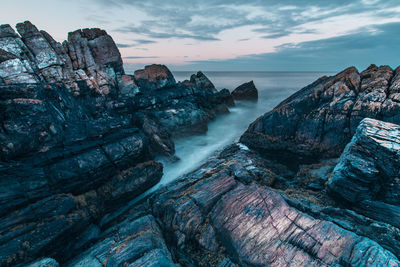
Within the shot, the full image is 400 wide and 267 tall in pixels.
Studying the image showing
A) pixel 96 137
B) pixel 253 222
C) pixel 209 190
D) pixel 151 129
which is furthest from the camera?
pixel 151 129

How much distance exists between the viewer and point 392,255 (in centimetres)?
785

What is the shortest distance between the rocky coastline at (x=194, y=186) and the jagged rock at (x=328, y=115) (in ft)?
0.42

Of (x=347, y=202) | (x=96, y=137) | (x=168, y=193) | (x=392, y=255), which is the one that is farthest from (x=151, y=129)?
(x=392, y=255)

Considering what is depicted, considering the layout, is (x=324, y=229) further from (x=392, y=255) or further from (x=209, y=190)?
(x=209, y=190)

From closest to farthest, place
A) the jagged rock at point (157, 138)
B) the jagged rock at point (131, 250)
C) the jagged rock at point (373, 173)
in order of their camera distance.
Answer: the jagged rock at point (131, 250), the jagged rock at point (373, 173), the jagged rock at point (157, 138)

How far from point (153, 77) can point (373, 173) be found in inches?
1448

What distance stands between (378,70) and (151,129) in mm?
31033

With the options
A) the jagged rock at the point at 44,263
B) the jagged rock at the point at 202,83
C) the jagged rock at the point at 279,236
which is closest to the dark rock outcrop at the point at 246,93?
the jagged rock at the point at 202,83

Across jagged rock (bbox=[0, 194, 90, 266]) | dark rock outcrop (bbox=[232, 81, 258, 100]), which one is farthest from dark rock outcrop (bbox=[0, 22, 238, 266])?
dark rock outcrop (bbox=[232, 81, 258, 100])

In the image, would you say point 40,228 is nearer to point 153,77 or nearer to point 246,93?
point 153,77

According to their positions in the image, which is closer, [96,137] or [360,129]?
[360,129]

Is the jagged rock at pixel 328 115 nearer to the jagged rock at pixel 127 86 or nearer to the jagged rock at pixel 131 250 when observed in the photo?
the jagged rock at pixel 131 250

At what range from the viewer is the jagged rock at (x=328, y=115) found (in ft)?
65.2

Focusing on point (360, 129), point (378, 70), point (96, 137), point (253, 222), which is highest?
point (378, 70)
